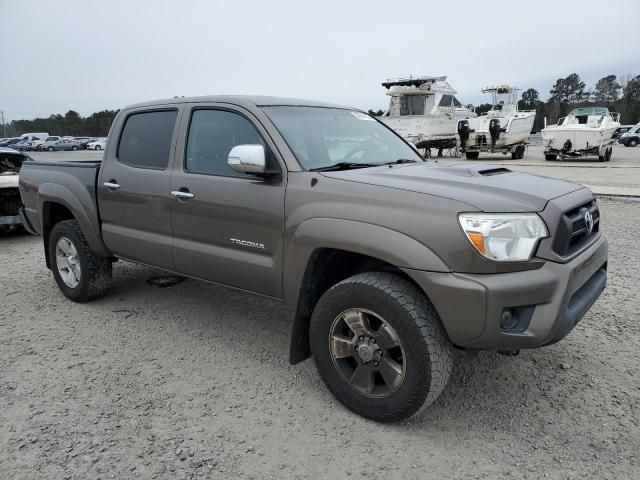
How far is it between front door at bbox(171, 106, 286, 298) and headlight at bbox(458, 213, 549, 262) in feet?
3.72

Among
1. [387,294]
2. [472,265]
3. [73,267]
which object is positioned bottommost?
[73,267]

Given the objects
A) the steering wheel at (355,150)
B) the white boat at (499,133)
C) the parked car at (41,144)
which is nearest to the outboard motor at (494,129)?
the white boat at (499,133)

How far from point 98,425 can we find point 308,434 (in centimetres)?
116

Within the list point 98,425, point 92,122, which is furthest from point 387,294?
point 92,122

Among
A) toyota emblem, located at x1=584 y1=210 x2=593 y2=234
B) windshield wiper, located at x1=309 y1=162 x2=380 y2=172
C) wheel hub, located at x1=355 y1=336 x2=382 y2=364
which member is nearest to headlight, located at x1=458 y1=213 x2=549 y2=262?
toyota emblem, located at x1=584 y1=210 x2=593 y2=234

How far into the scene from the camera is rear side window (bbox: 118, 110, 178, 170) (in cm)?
383

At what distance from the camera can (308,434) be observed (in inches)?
106

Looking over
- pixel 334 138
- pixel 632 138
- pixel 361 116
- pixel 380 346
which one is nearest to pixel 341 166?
pixel 334 138

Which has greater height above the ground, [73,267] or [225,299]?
[73,267]

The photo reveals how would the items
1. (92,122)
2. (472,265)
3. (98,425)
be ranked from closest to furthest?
(472,265) → (98,425) → (92,122)

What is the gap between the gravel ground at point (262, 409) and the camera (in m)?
2.43

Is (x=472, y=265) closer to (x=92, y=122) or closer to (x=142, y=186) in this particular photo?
(x=142, y=186)

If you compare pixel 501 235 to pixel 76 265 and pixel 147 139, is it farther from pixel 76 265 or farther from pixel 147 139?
pixel 76 265

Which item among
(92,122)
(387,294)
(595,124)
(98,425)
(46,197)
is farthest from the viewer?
(92,122)
